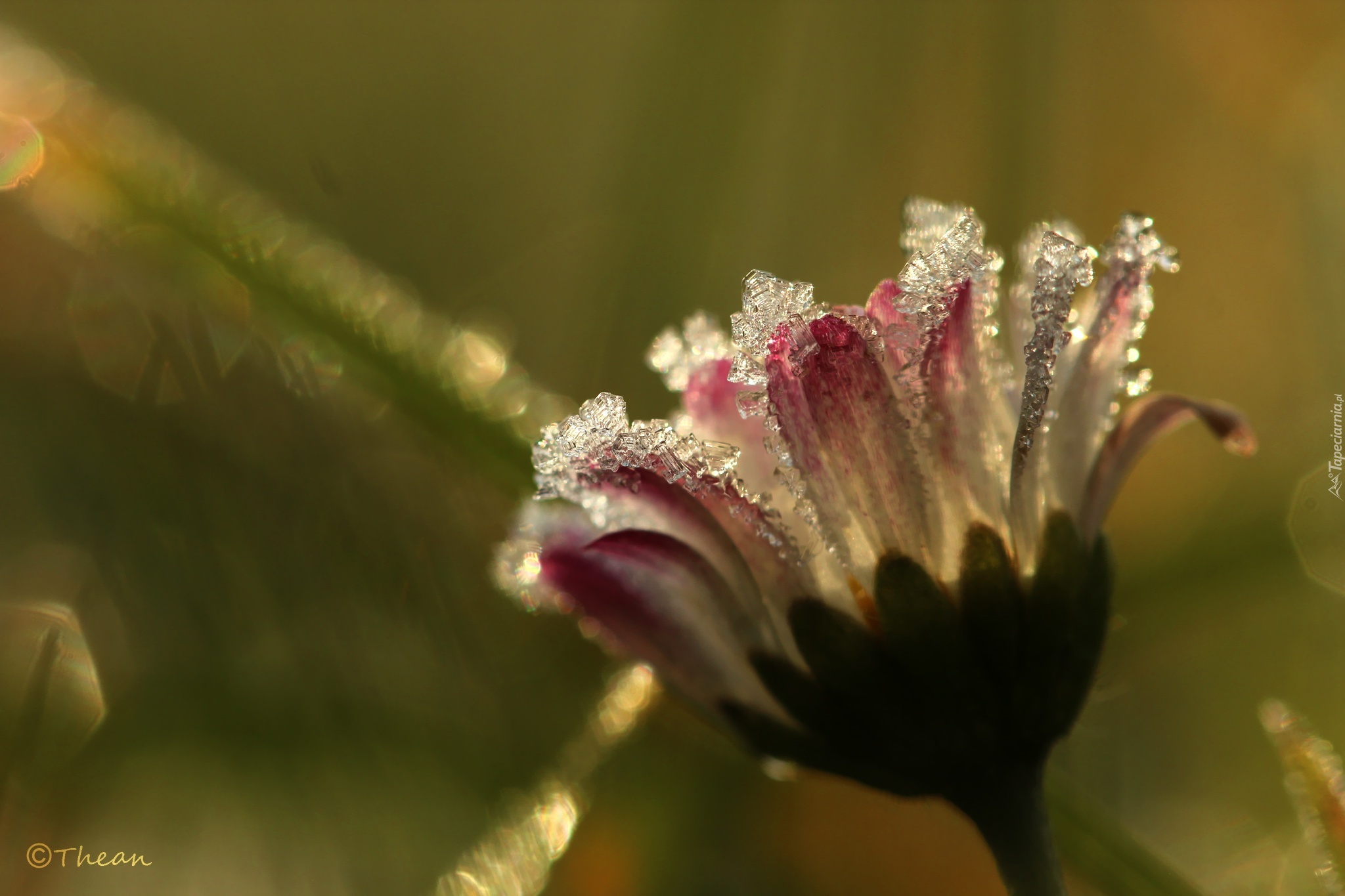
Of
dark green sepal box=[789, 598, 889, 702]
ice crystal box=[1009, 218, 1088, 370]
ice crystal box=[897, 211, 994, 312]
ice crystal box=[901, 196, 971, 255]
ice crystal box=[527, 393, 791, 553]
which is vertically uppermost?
ice crystal box=[901, 196, 971, 255]

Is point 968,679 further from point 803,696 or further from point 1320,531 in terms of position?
point 1320,531

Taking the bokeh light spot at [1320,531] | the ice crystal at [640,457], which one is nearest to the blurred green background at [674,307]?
the bokeh light spot at [1320,531]

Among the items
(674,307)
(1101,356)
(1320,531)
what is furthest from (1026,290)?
(674,307)

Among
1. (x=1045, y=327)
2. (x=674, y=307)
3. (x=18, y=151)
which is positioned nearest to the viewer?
(x=1045, y=327)

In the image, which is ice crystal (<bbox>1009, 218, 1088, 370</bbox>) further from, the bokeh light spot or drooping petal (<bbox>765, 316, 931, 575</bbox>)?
the bokeh light spot

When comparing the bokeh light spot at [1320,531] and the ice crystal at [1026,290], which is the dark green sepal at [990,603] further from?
the bokeh light spot at [1320,531]

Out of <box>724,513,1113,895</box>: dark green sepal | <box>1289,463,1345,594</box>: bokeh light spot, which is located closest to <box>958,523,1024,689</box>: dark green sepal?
<box>724,513,1113,895</box>: dark green sepal
